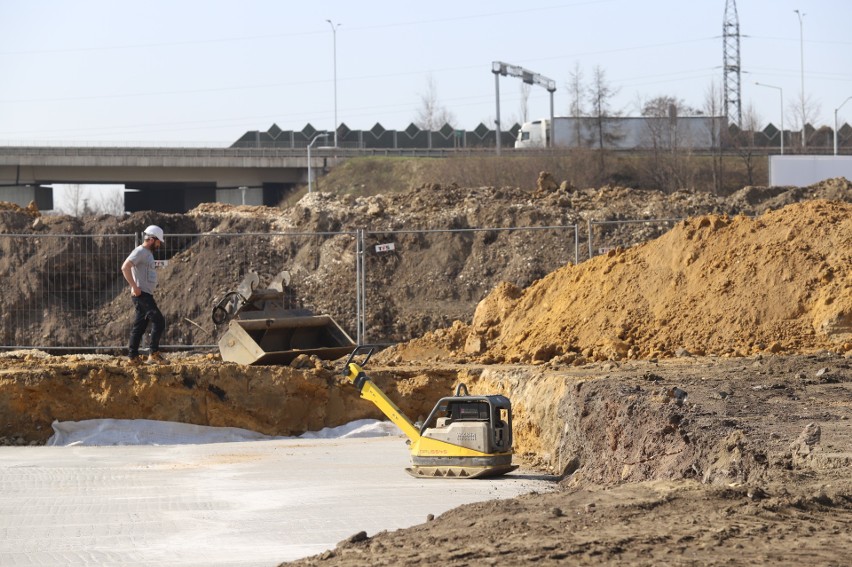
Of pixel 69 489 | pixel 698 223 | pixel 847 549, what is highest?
pixel 698 223

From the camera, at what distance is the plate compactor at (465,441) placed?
9.88 metres

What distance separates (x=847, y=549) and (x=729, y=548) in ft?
2.00

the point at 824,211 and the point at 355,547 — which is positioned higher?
the point at 824,211

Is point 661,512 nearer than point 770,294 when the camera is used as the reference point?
Yes

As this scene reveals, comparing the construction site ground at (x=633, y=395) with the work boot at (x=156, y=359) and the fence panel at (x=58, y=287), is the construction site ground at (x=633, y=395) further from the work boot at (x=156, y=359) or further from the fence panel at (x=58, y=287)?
the fence panel at (x=58, y=287)

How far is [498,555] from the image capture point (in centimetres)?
560

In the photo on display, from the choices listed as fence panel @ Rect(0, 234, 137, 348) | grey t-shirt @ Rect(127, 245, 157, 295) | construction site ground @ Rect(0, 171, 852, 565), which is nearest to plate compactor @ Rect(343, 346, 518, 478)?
construction site ground @ Rect(0, 171, 852, 565)

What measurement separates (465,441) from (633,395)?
5.37ft

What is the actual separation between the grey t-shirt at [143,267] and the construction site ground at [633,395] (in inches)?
52.9

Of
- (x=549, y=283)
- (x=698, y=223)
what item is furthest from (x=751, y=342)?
(x=549, y=283)

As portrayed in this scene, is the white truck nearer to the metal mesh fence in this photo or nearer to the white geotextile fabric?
the metal mesh fence

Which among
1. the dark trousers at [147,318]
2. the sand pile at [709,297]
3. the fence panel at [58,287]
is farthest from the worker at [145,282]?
the fence panel at [58,287]

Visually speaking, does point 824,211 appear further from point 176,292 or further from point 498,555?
point 176,292

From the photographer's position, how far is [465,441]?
32.7ft
